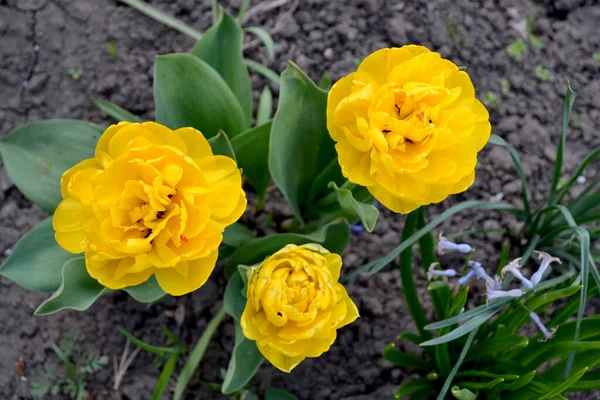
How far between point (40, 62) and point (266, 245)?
1103mm

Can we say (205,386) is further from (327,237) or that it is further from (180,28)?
(180,28)

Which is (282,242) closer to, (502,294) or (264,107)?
(502,294)

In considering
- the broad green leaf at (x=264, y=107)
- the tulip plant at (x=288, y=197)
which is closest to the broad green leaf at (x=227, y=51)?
the tulip plant at (x=288, y=197)

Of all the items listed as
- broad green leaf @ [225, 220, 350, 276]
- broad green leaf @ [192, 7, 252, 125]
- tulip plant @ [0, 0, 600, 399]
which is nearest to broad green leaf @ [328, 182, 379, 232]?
tulip plant @ [0, 0, 600, 399]

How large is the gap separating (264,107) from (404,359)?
85cm

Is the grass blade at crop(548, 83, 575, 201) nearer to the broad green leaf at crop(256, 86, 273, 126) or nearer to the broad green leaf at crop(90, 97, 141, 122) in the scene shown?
the broad green leaf at crop(256, 86, 273, 126)

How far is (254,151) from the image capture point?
1.35 metres

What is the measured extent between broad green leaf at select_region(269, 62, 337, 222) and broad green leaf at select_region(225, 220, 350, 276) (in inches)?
5.0

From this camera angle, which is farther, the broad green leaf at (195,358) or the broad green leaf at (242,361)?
the broad green leaf at (195,358)

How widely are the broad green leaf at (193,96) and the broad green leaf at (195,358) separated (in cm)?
53

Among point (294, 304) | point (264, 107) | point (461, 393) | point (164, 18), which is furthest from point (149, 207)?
point (164, 18)

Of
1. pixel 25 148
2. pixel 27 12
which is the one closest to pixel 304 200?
pixel 25 148

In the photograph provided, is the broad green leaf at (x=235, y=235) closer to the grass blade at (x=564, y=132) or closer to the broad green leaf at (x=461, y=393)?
the broad green leaf at (x=461, y=393)

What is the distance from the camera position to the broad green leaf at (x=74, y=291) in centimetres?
108
